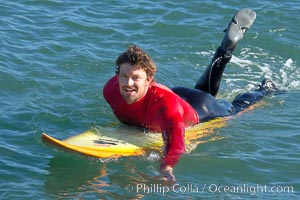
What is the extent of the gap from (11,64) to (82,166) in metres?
3.18

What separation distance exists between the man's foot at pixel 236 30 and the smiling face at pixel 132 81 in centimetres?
223

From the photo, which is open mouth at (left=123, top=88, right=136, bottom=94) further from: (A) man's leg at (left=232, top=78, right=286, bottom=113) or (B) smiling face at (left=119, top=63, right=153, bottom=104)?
(A) man's leg at (left=232, top=78, right=286, bottom=113)

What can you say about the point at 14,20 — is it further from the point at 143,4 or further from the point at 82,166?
the point at 82,166

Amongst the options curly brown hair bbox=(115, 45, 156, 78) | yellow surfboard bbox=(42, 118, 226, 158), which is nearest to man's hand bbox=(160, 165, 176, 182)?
yellow surfboard bbox=(42, 118, 226, 158)

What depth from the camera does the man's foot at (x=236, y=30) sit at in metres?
8.98

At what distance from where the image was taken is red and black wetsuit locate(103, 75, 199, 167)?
6.78 metres

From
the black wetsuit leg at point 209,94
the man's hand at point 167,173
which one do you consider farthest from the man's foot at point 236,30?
the man's hand at point 167,173

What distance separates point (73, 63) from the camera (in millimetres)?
10156

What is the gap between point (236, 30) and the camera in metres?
9.15

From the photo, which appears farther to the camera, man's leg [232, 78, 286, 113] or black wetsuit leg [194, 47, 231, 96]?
man's leg [232, 78, 286, 113]

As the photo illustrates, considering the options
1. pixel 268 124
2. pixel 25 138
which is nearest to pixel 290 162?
pixel 268 124

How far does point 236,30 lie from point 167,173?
3023 millimetres

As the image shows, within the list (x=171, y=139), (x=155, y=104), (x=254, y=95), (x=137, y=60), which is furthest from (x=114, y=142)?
(x=254, y=95)

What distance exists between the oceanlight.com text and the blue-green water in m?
0.01
